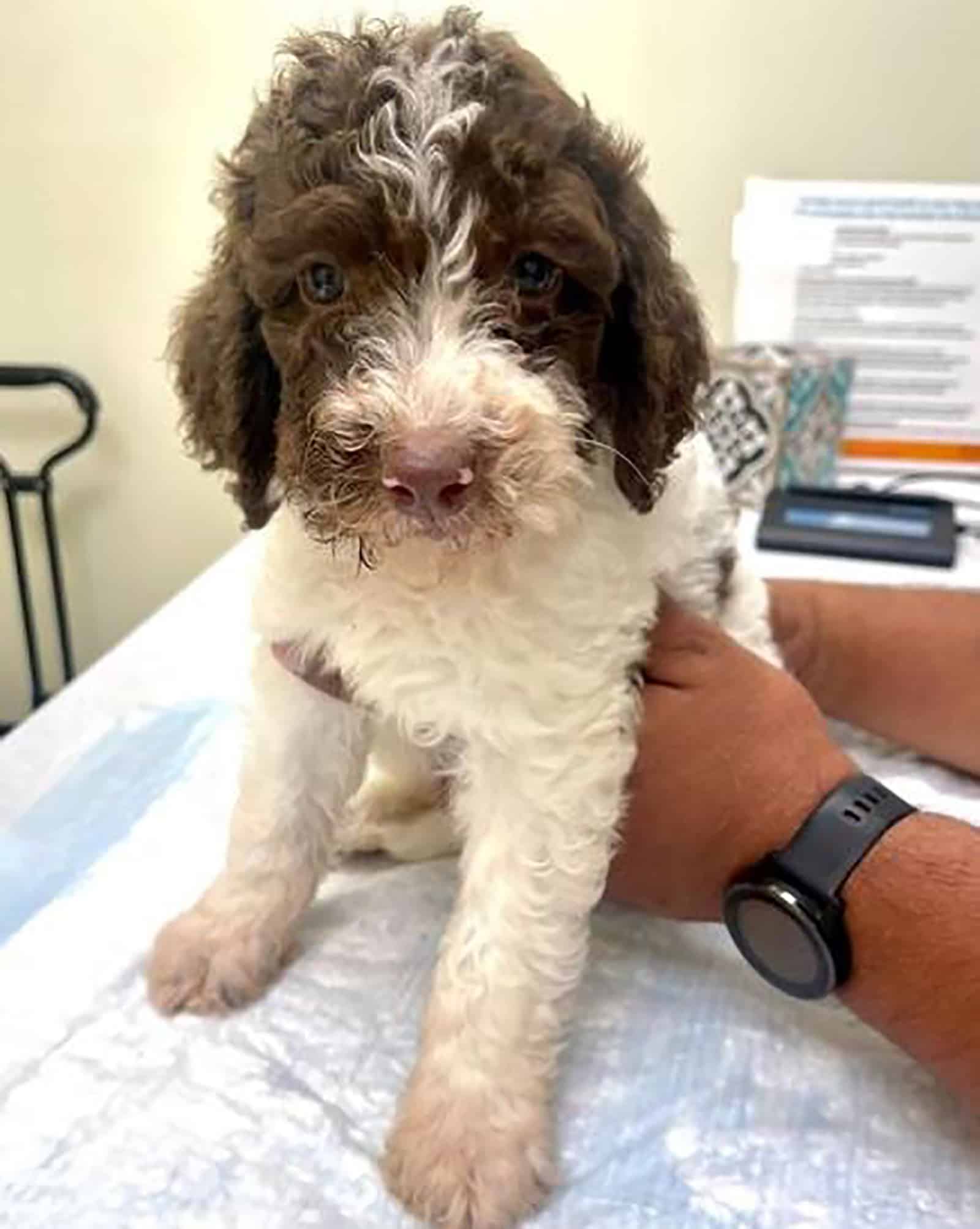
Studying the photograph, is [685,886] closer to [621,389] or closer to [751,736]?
[751,736]

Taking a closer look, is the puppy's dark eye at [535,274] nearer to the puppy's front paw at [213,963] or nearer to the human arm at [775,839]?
the human arm at [775,839]

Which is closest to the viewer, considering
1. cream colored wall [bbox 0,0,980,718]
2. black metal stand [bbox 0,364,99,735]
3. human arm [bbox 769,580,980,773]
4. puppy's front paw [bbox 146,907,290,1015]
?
puppy's front paw [bbox 146,907,290,1015]

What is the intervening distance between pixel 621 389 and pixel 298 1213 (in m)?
0.79

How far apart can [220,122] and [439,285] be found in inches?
68.0

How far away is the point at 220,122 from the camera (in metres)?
2.82

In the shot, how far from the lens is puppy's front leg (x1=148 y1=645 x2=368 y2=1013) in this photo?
5.23ft

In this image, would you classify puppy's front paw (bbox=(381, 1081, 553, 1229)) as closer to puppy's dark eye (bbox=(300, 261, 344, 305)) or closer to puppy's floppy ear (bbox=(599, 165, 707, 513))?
puppy's floppy ear (bbox=(599, 165, 707, 513))

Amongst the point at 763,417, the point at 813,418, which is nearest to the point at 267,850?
the point at 763,417

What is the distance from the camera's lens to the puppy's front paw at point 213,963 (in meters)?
1.58

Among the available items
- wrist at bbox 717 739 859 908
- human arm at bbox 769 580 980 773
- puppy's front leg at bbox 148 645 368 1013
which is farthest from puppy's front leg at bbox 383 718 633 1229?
human arm at bbox 769 580 980 773

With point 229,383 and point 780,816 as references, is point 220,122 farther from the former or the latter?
point 780,816

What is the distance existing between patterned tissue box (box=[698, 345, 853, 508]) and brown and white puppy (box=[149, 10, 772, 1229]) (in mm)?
1144

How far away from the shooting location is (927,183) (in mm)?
2871

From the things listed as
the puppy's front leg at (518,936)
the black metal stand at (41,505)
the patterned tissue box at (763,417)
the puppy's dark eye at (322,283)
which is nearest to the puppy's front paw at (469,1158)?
the puppy's front leg at (518,936)
